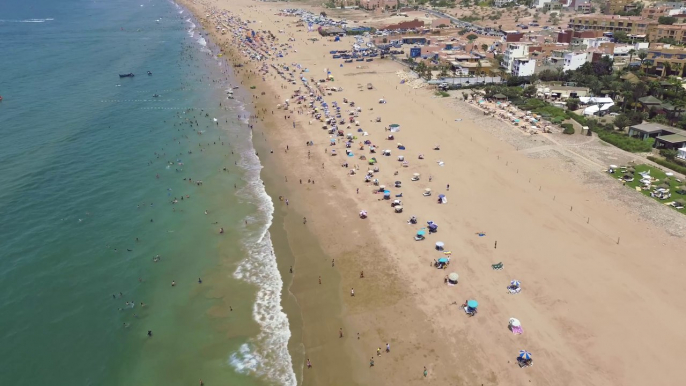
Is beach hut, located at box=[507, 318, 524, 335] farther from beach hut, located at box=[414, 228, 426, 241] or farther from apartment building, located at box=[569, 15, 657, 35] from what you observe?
apartment building, located at box=[569, 15, 657, 35]

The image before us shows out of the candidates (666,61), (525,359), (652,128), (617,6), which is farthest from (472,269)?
(617,6)

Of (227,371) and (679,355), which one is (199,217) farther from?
(679,355)

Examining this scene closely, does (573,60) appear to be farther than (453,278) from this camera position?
Yes

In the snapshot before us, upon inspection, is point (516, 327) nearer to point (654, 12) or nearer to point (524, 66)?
point (524, 66)

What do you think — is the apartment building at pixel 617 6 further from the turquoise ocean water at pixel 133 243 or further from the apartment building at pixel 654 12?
the turquoise ocean water at pixel 133 243

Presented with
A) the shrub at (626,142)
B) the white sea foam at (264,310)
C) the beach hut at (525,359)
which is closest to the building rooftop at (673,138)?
the shrub at (626,142)

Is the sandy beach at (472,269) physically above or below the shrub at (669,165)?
below

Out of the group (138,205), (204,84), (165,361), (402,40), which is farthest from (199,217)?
(402,40)
